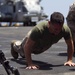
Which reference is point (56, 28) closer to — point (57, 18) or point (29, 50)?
point (57, 18)

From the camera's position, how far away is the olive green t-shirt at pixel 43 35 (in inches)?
233

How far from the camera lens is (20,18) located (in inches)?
1506

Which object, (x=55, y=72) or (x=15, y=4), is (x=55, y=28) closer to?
(x=55, y=72)

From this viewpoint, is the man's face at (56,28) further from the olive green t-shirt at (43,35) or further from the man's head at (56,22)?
the olive green t-shirt at (43,35)

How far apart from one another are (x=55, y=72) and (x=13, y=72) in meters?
1.19

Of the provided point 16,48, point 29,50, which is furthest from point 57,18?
point 16,48

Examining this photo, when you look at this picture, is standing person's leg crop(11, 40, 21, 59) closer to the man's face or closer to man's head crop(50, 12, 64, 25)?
the man's face

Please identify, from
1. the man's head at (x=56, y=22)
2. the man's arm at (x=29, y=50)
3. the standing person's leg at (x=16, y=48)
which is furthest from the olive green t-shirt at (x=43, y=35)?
the standing person's leg at (x=16, y=48)

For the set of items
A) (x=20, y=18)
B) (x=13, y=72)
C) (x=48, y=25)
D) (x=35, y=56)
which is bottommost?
(x=20, y=18)

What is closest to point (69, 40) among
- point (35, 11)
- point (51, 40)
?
point (51, 40)

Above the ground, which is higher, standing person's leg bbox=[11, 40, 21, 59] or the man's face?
the man's face

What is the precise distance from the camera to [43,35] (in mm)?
6016

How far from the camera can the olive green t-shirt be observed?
5.92 meters

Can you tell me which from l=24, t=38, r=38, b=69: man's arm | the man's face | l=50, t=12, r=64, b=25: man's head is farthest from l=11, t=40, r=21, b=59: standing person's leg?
l=50, t=12, r=64, b=25: man's head
